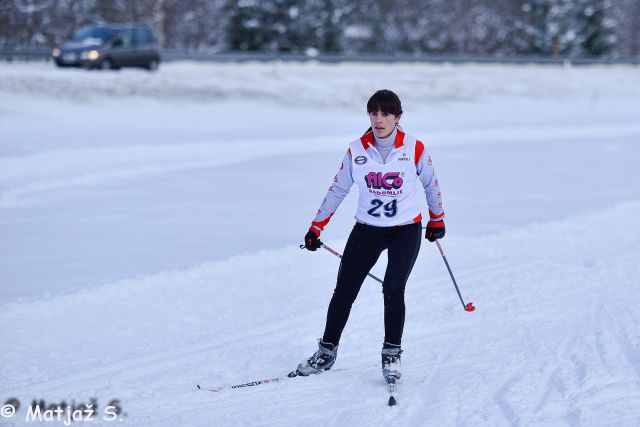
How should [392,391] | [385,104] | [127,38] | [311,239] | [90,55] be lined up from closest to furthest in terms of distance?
[385,104], [392,391], [311,239], [90,55], [127,38]

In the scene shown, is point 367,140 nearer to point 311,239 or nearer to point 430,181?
point 430,181

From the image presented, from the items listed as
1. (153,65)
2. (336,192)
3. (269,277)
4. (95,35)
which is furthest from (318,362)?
(153,65)

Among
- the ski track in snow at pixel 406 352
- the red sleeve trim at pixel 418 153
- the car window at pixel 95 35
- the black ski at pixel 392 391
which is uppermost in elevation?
the red sleeve trim at pixel 418 153

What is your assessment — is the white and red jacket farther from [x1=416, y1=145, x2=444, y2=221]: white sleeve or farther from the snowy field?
the snowy field

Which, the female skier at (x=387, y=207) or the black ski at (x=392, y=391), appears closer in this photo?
the black ski at (x=392, y=391)

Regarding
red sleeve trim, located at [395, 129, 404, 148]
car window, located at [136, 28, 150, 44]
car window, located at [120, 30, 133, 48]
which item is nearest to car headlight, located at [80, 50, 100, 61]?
car window, located at [120, 30, 133, 48]

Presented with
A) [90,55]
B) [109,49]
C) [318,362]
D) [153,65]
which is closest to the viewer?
[318,362]

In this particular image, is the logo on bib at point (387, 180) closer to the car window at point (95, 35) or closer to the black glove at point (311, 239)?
the black glove at point (311, 239)

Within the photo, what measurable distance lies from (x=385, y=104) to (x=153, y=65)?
23.5 meters

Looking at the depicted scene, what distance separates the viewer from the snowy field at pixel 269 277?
5168 mm

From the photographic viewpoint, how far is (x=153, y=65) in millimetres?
27406

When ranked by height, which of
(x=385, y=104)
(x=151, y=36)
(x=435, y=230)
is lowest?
(x=151, y=36)

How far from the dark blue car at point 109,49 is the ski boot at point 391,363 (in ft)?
71.8

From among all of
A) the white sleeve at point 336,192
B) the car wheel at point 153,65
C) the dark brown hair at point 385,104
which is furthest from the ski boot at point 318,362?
the car wheel at point 153,65
